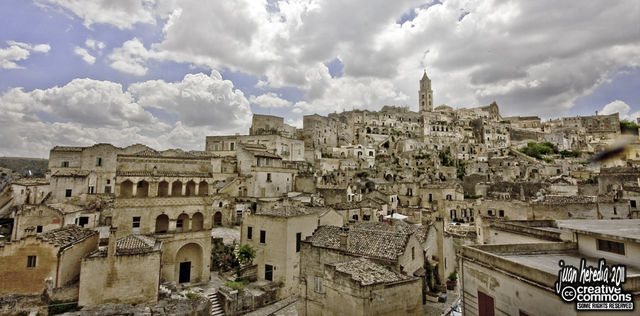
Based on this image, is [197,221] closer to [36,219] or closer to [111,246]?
[111,246]

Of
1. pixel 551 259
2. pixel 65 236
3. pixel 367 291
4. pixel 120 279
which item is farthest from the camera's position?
pixel 65 236

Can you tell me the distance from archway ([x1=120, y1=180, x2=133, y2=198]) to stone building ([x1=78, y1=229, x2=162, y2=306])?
184 inches

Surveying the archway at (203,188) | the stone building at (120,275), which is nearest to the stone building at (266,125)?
the archway at (203,188)

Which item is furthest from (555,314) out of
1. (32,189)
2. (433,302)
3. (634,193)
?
(32,189)

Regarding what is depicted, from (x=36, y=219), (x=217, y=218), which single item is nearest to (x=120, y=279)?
(x=36, y=219)

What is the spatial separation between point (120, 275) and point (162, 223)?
630 centimetres

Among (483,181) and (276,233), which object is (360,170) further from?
(276,233)

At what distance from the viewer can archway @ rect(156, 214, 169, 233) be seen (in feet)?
68.5

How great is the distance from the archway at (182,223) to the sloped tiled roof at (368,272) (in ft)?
43.2

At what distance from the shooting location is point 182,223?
2180cm

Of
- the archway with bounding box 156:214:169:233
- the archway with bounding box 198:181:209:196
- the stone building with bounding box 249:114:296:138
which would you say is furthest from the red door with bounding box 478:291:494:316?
the stone building with bounding box 249:114:296:138

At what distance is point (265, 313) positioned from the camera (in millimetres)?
17312

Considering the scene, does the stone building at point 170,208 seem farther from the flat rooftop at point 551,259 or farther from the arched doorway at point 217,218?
the flat rooftop at point 551,259

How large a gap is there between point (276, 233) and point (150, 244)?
774 centimetres
